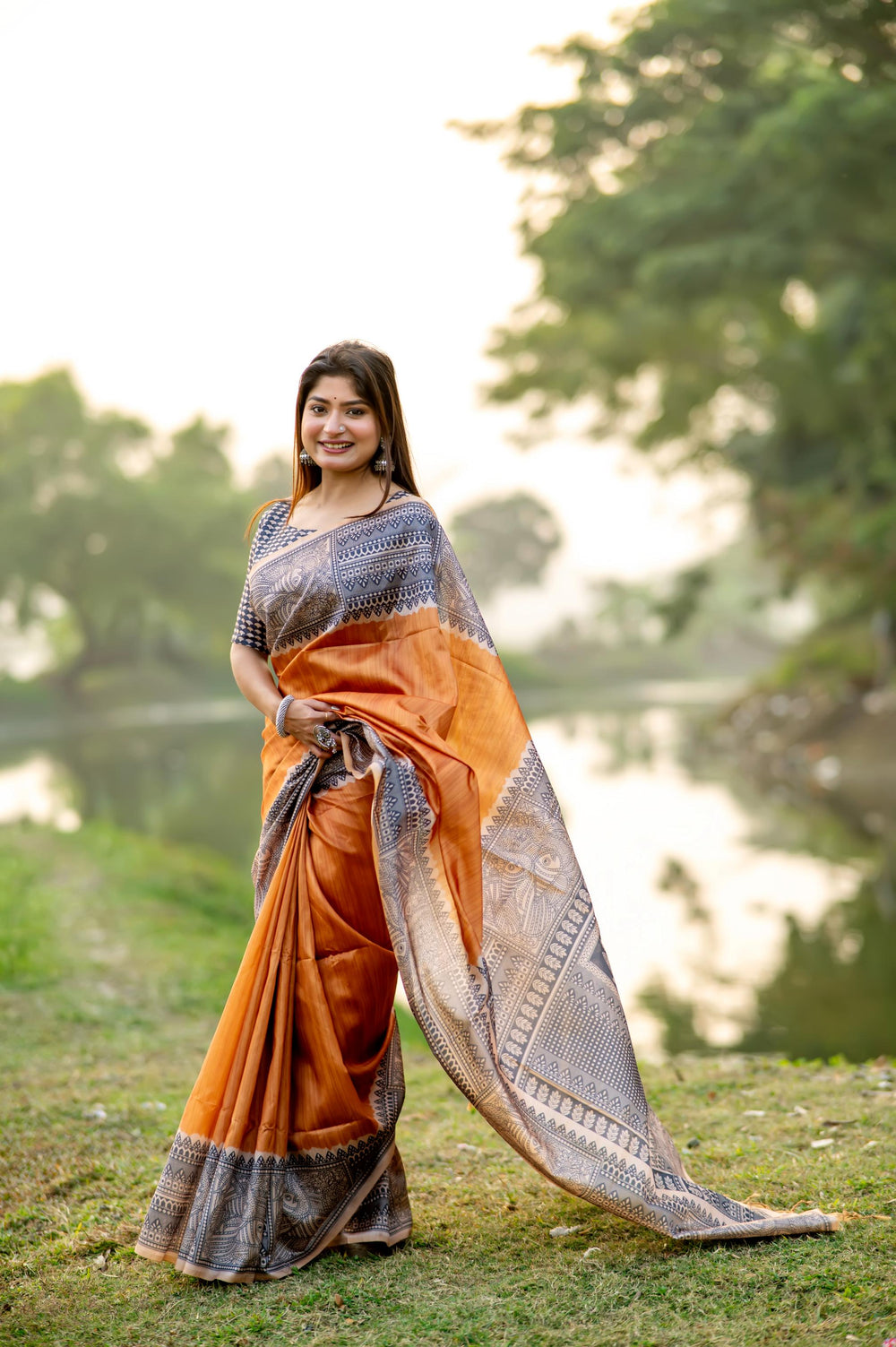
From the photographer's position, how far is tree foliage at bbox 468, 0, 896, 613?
1230cm

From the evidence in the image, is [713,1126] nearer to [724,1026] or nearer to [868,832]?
[724,1026]

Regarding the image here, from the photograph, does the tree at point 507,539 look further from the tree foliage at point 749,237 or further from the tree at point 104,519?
the tree foliage at point 749,237

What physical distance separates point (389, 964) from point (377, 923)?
0.34 ft

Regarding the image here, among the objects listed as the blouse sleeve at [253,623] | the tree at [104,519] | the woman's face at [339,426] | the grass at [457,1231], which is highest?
the tree at [104,519]

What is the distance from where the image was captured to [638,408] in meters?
22.5

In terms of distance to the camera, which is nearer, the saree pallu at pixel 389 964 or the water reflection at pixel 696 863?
the saree pallu at pixel 389 964

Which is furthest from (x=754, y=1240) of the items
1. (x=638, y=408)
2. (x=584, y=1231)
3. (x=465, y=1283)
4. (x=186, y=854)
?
(x=638, y=408)

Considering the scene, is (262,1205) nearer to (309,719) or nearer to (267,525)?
(309,719)

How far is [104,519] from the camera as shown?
38375 millimetres

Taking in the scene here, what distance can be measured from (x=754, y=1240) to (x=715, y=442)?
2036 cm

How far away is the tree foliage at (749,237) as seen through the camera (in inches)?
484

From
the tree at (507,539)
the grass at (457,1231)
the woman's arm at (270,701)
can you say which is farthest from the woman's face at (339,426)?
the tree at (507,539)

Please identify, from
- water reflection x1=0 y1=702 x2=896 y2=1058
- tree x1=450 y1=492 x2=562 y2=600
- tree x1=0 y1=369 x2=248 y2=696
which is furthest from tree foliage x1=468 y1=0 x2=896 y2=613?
tree x1=450 y1=492 x2=562 y2=600

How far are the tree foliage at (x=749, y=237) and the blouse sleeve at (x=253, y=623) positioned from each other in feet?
31.7
